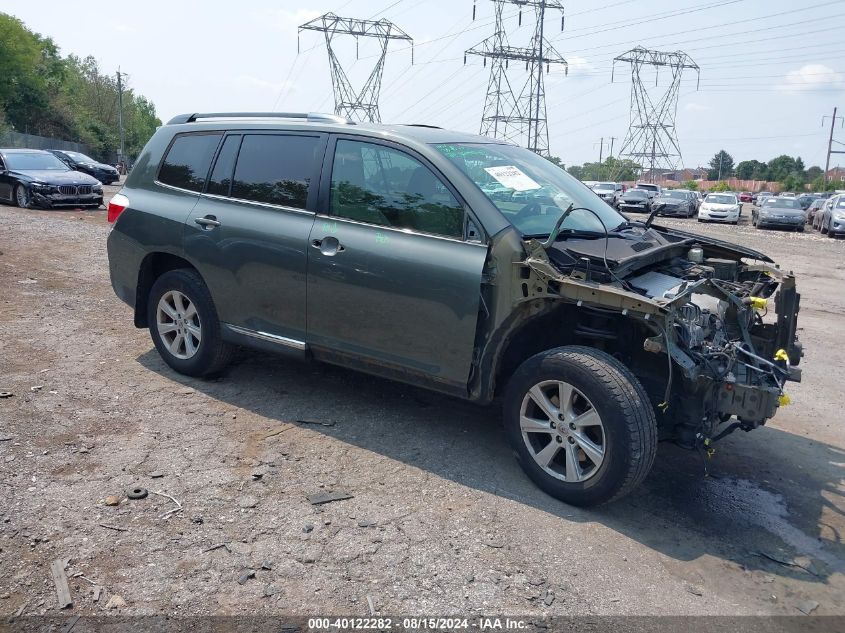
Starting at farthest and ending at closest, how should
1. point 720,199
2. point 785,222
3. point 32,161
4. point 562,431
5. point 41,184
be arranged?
point 720,199, point 785,222, point 32,161, point 41,184, point 562,431

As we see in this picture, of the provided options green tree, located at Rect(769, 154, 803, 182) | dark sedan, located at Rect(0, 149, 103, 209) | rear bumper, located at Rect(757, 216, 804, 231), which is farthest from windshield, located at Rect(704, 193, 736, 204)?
green tree, located at Rect(769, 154, 803, 182)

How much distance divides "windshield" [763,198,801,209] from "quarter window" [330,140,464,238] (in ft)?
87.3

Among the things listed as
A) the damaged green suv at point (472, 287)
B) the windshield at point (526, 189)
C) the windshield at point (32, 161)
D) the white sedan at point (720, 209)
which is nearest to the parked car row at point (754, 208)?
the white sedan at point (720, 209)

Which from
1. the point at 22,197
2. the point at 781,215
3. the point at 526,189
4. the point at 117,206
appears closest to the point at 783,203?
the point at 781,215

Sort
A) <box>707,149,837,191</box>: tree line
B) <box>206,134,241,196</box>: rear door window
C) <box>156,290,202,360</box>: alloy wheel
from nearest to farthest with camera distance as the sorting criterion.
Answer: <box>206,134,241,196</box>: rear door window → <box>156,290,202,360</box>: alloy wheel → <box>707,149,837,191</box>: tree line

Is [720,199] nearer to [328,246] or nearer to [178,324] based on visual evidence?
[178,324]

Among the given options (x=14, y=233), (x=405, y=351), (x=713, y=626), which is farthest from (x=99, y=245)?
(x=713, y=626)

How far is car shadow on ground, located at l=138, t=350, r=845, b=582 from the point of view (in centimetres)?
371

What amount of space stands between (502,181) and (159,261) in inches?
113

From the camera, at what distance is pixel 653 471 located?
Answer: 14.7 feet

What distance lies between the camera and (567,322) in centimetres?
425

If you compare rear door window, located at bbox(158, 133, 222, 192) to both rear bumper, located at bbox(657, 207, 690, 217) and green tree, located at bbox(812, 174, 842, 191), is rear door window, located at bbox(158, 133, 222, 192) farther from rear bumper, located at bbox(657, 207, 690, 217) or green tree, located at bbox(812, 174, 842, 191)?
green tree, located at bbox(812, 174, 842, 191)

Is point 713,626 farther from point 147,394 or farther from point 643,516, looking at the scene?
point 147,394

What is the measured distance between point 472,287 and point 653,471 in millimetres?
1634
